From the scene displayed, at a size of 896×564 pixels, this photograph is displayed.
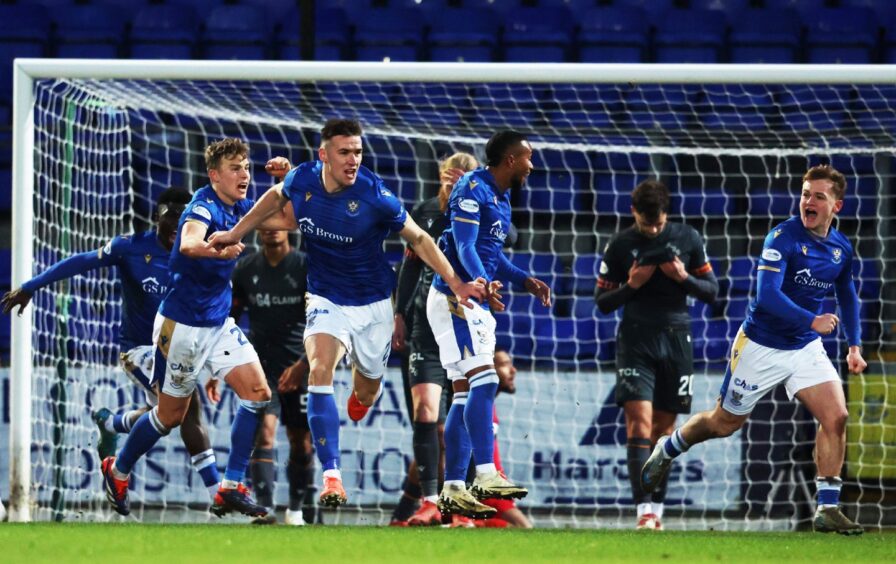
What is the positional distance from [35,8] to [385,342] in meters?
7.64

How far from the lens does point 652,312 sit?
8.47 m

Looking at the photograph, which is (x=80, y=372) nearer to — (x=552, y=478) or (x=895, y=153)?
(x=552, y=478)

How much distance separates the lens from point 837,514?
701cm

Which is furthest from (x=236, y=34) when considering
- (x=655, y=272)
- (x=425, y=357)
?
(x=655, y=272)

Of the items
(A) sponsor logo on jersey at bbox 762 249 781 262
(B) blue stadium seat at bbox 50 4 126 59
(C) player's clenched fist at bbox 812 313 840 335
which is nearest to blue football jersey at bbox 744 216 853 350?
(A) sponsor logo on jersey at bbox 762 249 781 262

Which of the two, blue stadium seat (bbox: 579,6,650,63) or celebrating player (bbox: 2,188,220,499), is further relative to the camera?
blue stadium seat (bbox: 579,6,650,63)

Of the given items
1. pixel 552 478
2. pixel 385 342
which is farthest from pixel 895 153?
pixel 385 342

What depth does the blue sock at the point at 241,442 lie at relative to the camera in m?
7.50

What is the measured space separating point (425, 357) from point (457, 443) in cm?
115

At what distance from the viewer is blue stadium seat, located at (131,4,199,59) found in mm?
12672

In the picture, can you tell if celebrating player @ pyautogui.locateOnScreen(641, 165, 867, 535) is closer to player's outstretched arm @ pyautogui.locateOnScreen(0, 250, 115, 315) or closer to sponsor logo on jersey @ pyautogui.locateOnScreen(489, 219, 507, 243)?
sponsor logo on jersey @ pyautogui.locateOnScreen(489, 219, 507, 243)

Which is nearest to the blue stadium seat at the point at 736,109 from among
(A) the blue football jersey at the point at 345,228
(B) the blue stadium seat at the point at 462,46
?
Result: (B) the blue stadium seat at the point at 462,46

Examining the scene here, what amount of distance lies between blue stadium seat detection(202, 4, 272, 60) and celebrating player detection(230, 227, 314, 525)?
4288 millimetres

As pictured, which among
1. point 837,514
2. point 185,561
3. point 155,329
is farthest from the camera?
point 155,329
